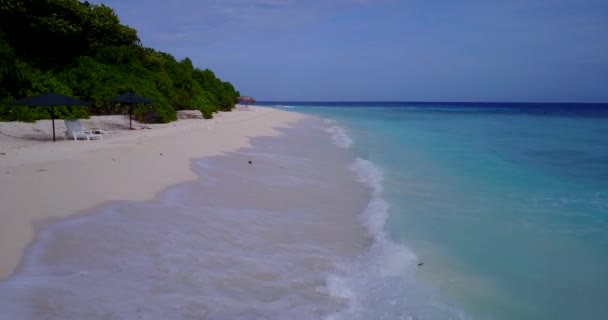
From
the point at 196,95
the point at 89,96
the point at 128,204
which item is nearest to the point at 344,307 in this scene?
the point at 128,204

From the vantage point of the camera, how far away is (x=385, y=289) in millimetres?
3734

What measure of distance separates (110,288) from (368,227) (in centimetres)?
321

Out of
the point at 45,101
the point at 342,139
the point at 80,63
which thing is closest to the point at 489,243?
the point at 45,101

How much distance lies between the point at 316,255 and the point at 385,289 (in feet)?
2.73

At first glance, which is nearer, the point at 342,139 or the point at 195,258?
the point at 195,258

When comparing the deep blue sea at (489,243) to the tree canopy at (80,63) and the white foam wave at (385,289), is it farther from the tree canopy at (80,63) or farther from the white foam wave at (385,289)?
the tree canopy at (80,63)

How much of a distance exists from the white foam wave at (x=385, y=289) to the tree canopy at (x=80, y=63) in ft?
43.8

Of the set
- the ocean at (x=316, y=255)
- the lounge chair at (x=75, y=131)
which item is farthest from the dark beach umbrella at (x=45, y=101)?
the ocean at (x=316, y=255)

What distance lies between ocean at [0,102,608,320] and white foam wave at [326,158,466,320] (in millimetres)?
16

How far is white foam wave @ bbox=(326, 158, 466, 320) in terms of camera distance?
3.35m

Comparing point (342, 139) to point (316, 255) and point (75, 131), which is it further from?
point (316, 255)

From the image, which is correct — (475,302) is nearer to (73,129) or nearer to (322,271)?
(322,271)

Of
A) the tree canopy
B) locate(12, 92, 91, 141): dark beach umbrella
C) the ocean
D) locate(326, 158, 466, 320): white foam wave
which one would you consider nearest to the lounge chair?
locate(12, 92, 91, 141): dark beach umbrella

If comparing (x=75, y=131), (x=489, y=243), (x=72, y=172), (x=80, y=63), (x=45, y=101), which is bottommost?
(x=489, y=243)
